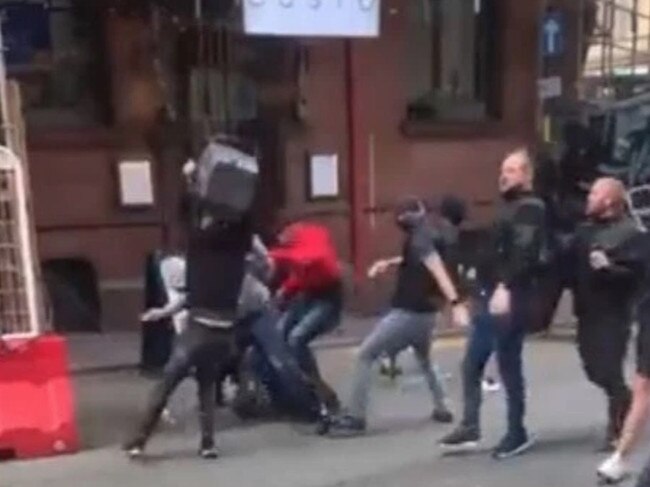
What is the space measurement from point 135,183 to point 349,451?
17.0 ft

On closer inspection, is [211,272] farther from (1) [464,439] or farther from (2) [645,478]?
(2) [645,478]

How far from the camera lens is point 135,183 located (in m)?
14.0

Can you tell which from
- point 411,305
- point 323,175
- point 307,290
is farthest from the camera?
point 323,175

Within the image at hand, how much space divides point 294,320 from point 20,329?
186 centimetres

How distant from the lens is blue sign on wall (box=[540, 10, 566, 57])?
15.7m

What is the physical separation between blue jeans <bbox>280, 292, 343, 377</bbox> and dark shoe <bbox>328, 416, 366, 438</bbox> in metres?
0.44

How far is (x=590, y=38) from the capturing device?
16359mm

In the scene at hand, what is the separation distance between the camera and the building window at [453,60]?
15.4 metres

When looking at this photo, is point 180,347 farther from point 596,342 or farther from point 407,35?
point 407,35

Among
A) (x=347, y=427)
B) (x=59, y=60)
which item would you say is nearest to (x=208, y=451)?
(x=347, y=427)

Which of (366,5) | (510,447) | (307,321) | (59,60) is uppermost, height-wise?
(366,5)

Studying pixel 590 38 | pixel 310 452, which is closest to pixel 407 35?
pixel 590 38

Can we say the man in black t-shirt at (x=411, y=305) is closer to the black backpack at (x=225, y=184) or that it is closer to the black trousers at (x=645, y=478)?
the black backpack at (x=225, y=184)

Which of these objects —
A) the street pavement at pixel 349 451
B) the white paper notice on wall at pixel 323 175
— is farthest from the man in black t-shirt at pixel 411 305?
the white paper notice on wall at pixel 323 175
